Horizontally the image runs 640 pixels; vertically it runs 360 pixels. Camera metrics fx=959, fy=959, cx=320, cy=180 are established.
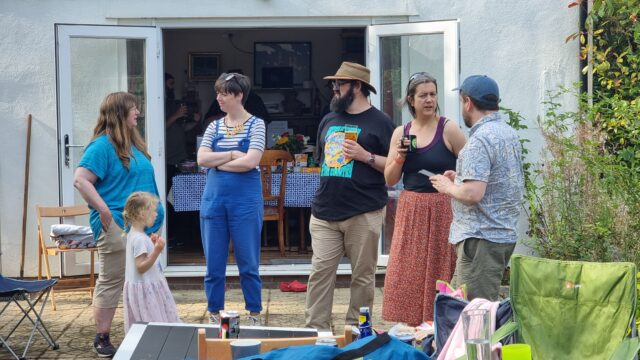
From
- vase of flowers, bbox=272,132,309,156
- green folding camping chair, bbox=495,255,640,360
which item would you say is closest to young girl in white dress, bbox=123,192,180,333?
green folding camping chair, bbox=495,255,640,360

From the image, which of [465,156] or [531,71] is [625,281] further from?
[531,71]

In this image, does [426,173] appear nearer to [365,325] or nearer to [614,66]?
[365,325]

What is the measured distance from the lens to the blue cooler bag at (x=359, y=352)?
303 centimetres

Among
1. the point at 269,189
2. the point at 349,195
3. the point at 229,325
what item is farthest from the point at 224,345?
the point at 269,189

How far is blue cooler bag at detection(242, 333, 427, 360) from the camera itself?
3025 mm

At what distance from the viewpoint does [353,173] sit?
565 cm

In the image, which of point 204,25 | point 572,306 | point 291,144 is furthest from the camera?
point 291,144

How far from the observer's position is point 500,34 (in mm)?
8133

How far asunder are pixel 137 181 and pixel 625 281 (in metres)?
3.02

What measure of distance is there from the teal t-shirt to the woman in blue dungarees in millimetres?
451

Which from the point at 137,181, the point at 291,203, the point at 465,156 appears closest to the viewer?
the point at 465,156

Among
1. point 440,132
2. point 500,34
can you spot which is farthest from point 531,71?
point 440,132

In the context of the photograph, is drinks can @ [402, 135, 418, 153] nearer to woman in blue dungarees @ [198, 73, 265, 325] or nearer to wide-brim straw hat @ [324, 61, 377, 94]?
wide-brim straw hat @ [324, 61, 377, 94]

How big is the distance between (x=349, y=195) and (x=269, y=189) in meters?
3.44
